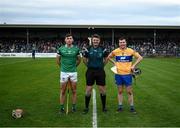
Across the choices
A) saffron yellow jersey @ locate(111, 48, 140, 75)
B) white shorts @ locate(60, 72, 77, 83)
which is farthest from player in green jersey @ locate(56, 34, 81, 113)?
saffron yellow jersey @ locate(111, 48, 140, 75)

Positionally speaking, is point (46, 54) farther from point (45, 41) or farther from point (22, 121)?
point (22, 121)

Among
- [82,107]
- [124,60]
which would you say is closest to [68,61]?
[124,60]

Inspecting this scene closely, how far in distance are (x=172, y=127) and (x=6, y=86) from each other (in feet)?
31.9

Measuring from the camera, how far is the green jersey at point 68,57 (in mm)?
10805

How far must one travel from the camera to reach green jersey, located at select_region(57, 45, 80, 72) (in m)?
10.8

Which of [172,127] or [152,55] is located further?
[152,55]

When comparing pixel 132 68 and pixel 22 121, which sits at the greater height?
pixel 132 68

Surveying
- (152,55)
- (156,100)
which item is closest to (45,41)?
(152,55)

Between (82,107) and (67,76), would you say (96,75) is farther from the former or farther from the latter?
(82,107)

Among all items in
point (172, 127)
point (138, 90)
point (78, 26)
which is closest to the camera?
point (172, 127)

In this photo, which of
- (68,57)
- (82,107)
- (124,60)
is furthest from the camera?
(82,107)

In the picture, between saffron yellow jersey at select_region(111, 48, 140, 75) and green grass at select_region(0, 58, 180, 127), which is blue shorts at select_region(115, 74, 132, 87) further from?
green grass at select_region(0, 58, 180, 127)

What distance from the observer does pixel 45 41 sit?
6744 cm

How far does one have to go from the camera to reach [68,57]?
10820mm
